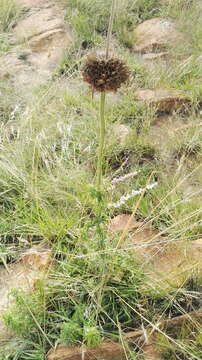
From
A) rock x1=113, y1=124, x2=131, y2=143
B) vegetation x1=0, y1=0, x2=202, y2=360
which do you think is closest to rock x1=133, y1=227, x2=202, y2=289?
vegetation x1=0, y1=0, x2=202, y2=360

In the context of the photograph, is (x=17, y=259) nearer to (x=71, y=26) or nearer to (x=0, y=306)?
(x=0, y=306)

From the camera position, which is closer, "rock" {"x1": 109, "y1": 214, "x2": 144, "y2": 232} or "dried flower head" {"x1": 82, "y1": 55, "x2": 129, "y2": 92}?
"dried flower head" {"x1": 82, "y1": 55, "x2": 129, "y2": 92}

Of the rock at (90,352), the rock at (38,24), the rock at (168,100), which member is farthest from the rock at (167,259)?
the rock at (38,24)

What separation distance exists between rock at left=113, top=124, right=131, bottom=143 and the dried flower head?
111 cm

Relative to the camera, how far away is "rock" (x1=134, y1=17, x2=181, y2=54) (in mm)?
3424

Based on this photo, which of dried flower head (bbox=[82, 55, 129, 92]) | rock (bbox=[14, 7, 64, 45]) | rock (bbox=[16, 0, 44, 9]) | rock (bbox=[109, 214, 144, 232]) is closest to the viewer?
dried flower head (bbox=[82, 55, 129, 92])

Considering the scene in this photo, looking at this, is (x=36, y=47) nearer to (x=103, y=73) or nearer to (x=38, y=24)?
(x=38, y=24)

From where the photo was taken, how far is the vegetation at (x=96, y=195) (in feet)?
5.17

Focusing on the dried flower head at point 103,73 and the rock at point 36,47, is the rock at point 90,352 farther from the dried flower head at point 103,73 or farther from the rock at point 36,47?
the rock at point 36,47

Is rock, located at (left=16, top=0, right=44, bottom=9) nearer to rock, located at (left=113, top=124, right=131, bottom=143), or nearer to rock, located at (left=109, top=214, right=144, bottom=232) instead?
rock, located at (left=113, top=124, right=131, bottom=143)

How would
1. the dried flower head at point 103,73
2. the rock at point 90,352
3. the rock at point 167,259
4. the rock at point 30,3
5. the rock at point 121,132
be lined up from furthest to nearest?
the rock at point 30,3 < the rock at point 121,132 < the rock at point 167,259 < the rock at point 90,352 < the dried flower head at point 103,73

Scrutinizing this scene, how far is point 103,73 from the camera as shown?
139 centimetres

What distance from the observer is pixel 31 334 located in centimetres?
159

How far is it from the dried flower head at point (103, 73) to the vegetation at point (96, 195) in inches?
13.1
